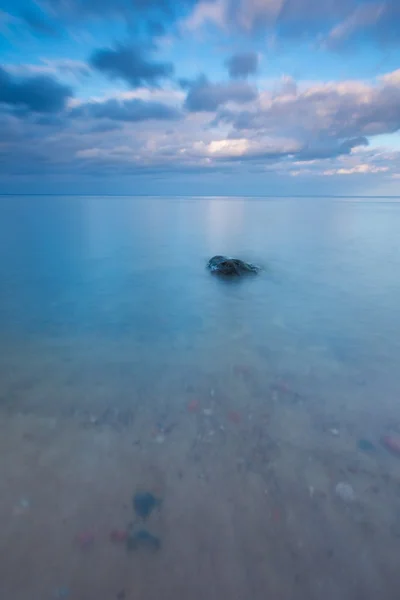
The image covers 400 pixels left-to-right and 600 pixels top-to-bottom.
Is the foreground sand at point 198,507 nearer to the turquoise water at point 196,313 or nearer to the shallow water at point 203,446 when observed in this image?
the shallow water at point 203,446

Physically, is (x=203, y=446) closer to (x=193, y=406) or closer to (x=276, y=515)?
(x=193, y=406)

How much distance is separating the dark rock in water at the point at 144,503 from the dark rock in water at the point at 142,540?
21 centimetres

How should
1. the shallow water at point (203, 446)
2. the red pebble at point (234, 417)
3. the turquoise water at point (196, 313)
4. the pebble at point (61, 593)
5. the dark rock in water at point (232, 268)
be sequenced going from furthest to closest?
the dark rock in water at point (232, 268) < the turquoise water at point (196, 313) < the red pebble at point (234, 417) < the shallow water at point (203, 446) < the pebble at point (61, 593)

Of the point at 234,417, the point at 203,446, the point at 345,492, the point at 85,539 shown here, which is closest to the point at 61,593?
the point at 85,539

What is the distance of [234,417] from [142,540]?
8.18ft

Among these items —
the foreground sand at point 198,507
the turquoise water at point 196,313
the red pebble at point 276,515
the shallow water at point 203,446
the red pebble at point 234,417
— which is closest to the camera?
the foreground sand at point 198,507

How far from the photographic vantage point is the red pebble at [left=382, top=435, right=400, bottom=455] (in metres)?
5.09

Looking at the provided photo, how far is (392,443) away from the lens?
5199 millimetres

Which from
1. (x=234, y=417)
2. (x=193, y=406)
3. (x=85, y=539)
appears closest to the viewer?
(x=85, y=539)

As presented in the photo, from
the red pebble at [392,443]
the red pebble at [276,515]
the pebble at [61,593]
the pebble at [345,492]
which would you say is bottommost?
the red pebble at [392,443]

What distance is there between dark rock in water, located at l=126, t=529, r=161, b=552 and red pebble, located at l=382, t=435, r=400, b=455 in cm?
372

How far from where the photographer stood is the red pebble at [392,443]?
5.09m

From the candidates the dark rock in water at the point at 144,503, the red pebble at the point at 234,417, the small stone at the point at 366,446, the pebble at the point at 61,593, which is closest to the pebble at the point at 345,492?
the small stone at the point at 366,446

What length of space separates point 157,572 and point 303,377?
184 inches
